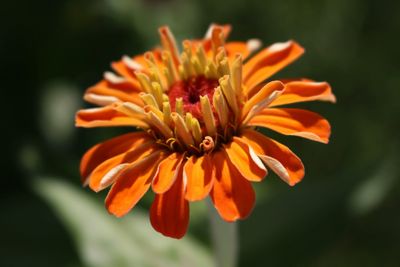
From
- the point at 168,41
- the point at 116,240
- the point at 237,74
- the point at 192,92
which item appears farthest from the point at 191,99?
the point at 116,240

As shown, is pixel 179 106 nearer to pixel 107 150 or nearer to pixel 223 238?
pixel 107 150

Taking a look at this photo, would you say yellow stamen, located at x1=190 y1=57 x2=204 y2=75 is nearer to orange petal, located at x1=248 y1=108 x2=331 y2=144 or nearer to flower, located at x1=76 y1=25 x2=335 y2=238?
flower, located at x1=76 y1=25 x2=335 y2=238

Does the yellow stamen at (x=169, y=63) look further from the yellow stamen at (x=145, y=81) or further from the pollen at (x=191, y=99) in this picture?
the yellow stamen at (x=145, y=81)

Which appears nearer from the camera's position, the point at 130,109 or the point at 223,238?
the point at 130,109

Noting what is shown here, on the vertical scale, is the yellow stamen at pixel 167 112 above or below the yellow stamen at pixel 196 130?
above

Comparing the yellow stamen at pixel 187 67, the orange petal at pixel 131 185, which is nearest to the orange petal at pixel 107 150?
the orange petal at pixel 131 185

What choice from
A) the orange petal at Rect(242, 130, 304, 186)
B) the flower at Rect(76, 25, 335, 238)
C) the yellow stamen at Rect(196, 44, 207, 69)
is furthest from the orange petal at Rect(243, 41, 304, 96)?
the orange petal at Rect(242, 130, 304, 186)
